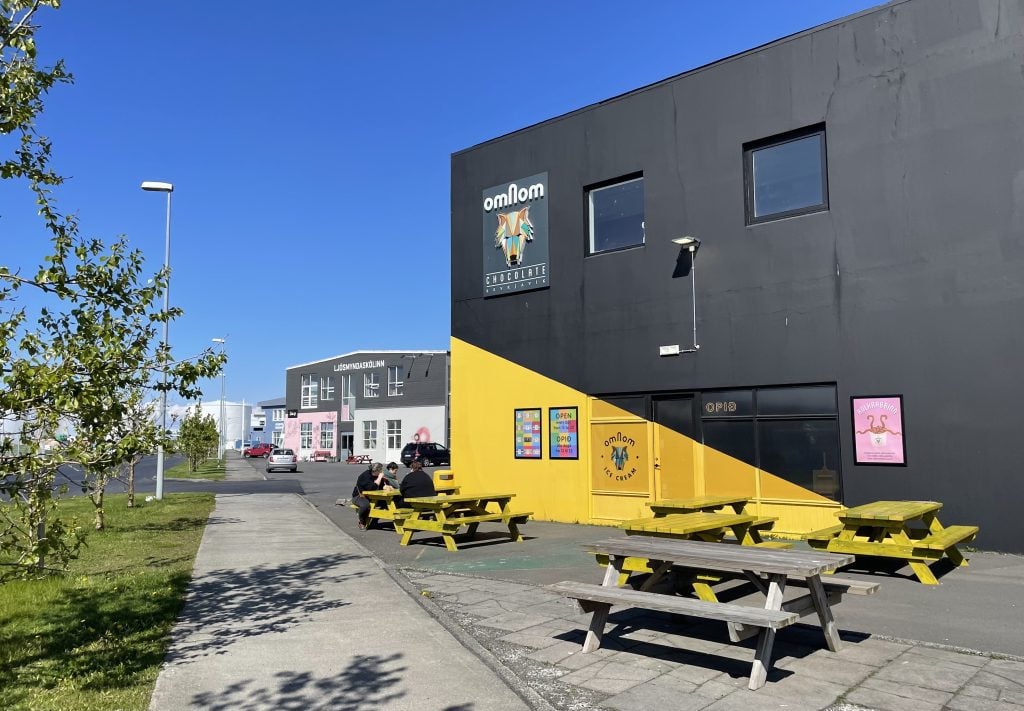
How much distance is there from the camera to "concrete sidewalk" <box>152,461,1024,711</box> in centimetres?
493

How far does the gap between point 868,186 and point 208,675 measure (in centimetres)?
1057

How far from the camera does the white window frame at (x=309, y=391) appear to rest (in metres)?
69.7

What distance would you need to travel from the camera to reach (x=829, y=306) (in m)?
11.8

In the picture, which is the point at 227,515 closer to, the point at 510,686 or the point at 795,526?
the point at 795,526

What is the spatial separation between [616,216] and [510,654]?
33.4 feet

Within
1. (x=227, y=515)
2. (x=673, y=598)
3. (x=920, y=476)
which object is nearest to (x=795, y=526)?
(x=920, y=476)

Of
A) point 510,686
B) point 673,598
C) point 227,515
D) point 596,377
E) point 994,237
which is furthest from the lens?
point 227,515

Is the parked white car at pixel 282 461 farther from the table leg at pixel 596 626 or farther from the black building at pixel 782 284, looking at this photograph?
the table leg at pixel 596 626

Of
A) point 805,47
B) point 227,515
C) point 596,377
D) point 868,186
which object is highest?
point 805,47

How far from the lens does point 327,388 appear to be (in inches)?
2665

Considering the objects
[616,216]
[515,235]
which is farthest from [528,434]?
[616,216]

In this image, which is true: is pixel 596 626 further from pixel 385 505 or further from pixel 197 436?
pixel 197 436

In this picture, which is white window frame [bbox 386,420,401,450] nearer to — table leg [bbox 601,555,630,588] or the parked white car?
the parked white car

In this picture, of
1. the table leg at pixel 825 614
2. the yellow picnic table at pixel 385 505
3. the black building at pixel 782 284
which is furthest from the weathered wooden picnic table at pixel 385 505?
the table leg at pixel 825 614
